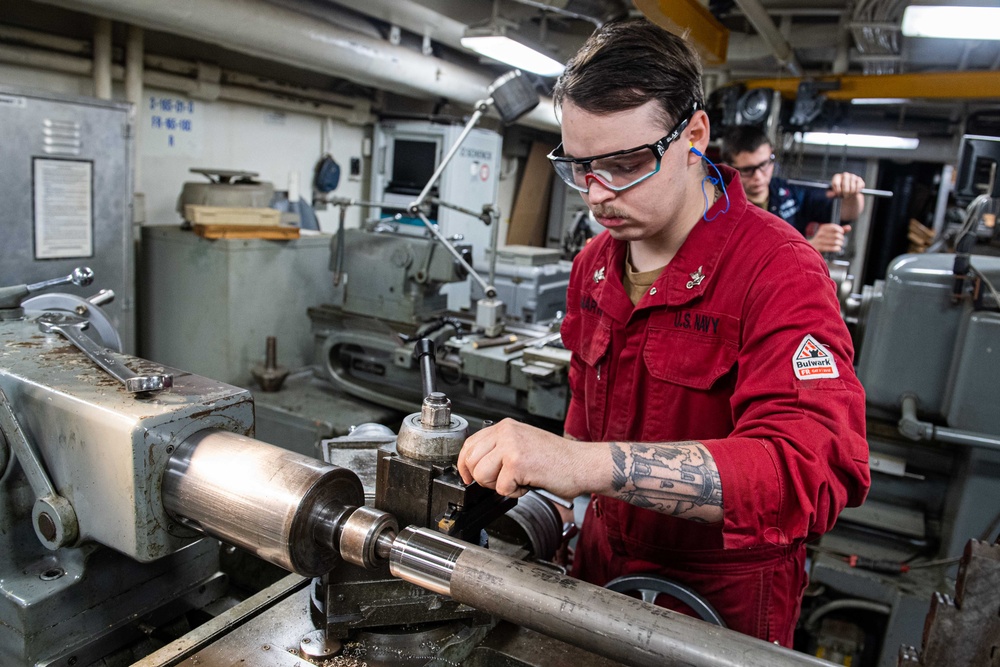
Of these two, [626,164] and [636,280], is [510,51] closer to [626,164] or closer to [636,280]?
[636,280]

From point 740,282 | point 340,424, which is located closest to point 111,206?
point 340,424

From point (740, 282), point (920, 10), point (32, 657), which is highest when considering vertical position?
point (920, 10)

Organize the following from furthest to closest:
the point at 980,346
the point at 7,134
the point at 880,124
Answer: the point at 880,124 → the point at 7,134 → the point at 980,346

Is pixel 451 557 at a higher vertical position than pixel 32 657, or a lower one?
higher

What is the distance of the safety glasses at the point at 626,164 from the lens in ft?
3.11

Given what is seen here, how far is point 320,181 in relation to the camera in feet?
14.5

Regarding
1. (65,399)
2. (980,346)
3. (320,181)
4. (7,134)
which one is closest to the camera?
(65,399)

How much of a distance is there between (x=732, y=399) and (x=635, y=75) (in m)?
0.43

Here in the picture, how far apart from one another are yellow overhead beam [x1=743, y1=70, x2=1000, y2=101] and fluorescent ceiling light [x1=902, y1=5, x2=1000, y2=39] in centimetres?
108

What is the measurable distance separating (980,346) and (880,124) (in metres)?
5.17

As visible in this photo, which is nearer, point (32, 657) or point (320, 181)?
point (32, 657)

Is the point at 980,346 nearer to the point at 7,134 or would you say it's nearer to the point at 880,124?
the point at 7,134

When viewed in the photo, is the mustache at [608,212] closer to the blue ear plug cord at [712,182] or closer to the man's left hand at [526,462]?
the blue ear plug cord at [712,182]

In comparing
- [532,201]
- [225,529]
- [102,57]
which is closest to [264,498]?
[225,529]
